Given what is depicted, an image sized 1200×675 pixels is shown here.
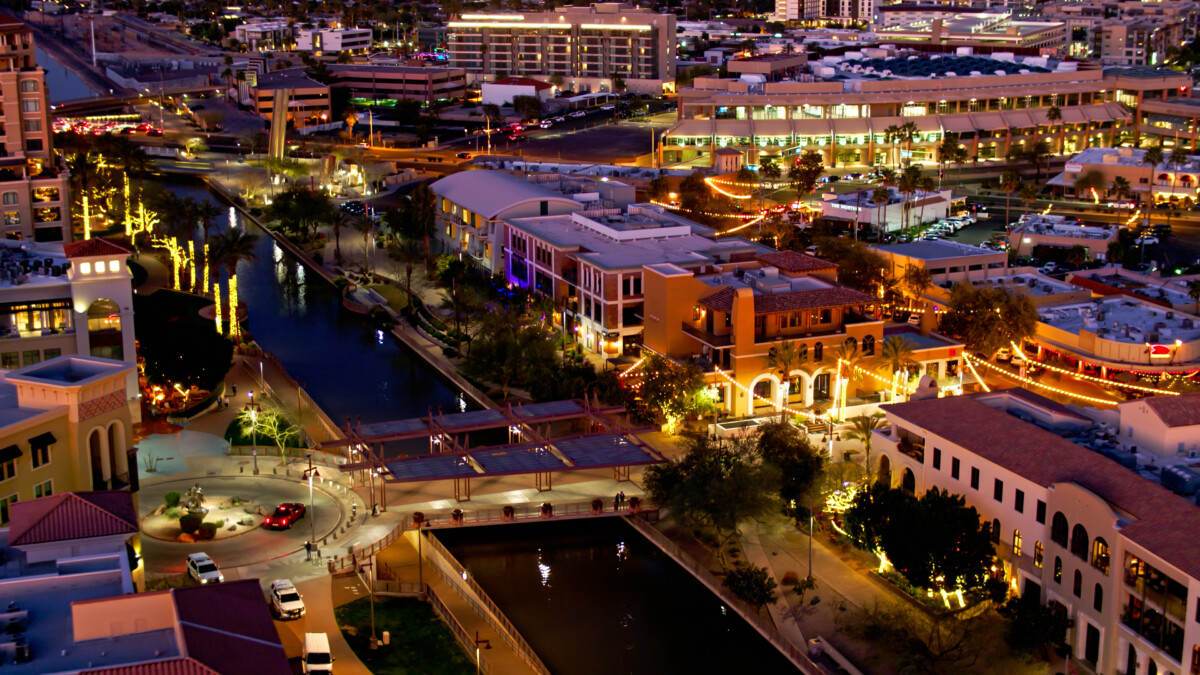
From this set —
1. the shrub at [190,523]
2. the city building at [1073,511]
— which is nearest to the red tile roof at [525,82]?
the city building at [1073,511]

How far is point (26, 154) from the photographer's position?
7750 centimetres

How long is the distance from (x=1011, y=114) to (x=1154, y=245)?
3751cm

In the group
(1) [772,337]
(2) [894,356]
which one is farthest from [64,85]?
(2) [894,356]

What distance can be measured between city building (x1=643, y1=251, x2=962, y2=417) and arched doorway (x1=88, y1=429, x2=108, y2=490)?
2235cm

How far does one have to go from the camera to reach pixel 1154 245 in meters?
82.2

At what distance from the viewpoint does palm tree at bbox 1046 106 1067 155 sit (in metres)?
115

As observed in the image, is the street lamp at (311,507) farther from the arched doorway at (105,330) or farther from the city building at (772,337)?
the city building at (772,337)

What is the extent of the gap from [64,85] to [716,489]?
135050 millimetres

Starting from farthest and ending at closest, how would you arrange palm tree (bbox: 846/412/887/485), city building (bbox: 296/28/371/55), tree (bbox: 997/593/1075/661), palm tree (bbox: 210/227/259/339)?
1. city building (bbox: 296/28/371/55)
2. palm tree (bbox: 210/227/259/339)
3. palm tree (bbox: 846/412/887/485)
4. tree (bbox: 997/593/1075/661)

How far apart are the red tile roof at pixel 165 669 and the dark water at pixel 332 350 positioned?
2949 cm

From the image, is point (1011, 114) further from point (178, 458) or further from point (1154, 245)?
point (178, 458)

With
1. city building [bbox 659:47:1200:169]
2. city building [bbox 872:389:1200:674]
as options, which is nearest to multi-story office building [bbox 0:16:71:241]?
city building [bbox 872:389:1200:674]

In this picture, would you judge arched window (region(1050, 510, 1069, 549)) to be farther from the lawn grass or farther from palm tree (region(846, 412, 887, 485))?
the lawn grass

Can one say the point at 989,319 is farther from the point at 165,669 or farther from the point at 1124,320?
the point at 165,669
